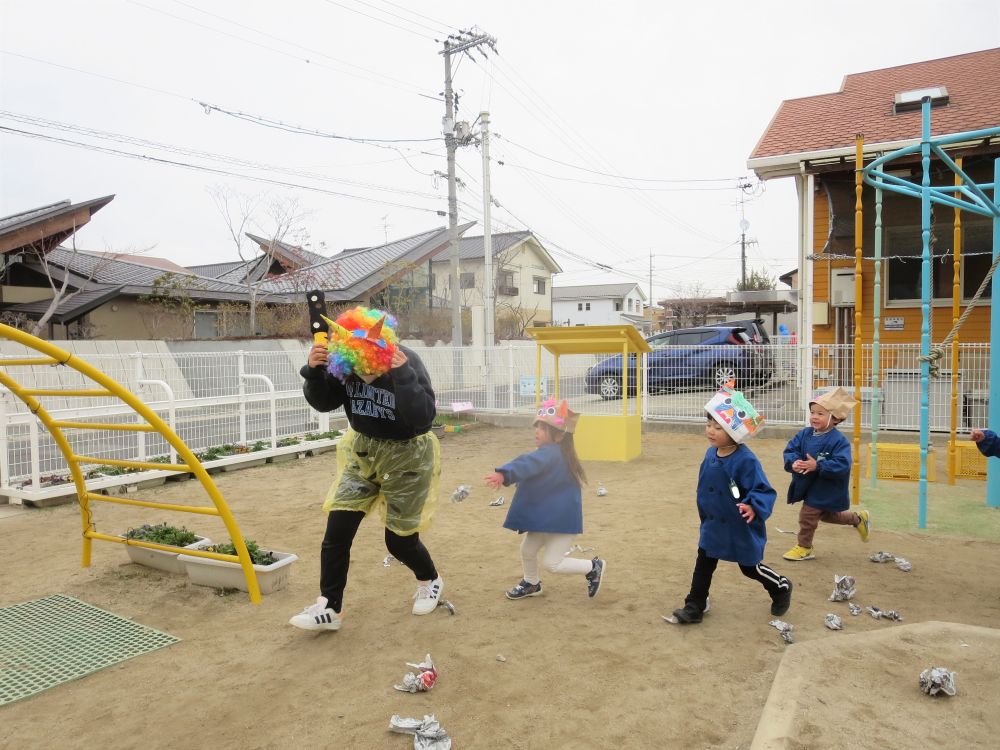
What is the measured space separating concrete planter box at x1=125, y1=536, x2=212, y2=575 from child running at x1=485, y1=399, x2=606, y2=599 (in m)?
2.25

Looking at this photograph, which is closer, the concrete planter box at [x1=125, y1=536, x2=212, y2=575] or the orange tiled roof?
the concrete planter box at [x1=125, y1=536, x2=212, y2=575]

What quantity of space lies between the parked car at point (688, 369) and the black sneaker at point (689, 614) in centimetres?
717

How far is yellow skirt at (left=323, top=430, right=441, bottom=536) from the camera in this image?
3.61 m

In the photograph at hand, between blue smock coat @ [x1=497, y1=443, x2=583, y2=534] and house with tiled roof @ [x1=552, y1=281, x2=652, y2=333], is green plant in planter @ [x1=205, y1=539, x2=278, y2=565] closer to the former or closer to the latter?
blue smock coat @ [x1=497, y1=443, x2=583, y2=534]

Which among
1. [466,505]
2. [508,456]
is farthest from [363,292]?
[466,505]

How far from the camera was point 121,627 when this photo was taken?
379 cm

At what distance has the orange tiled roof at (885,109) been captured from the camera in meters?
11.0

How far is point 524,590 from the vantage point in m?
4.09

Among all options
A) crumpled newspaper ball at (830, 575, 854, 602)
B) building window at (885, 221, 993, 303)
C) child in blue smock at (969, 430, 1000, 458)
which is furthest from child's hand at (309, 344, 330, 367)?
building window at (885, 221, 993, 303)

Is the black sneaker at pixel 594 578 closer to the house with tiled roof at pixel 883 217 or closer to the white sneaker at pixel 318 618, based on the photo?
the white sneaker at pixel 318 618

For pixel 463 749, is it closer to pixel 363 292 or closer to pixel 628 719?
pixel 628 719

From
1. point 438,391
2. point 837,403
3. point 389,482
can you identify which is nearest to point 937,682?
point 837,403

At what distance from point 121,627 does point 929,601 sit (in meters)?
4.53

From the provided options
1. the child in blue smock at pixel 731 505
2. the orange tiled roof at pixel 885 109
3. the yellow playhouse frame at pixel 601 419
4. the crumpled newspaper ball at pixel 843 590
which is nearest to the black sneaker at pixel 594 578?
the child in blue smock at pixel 731 505
